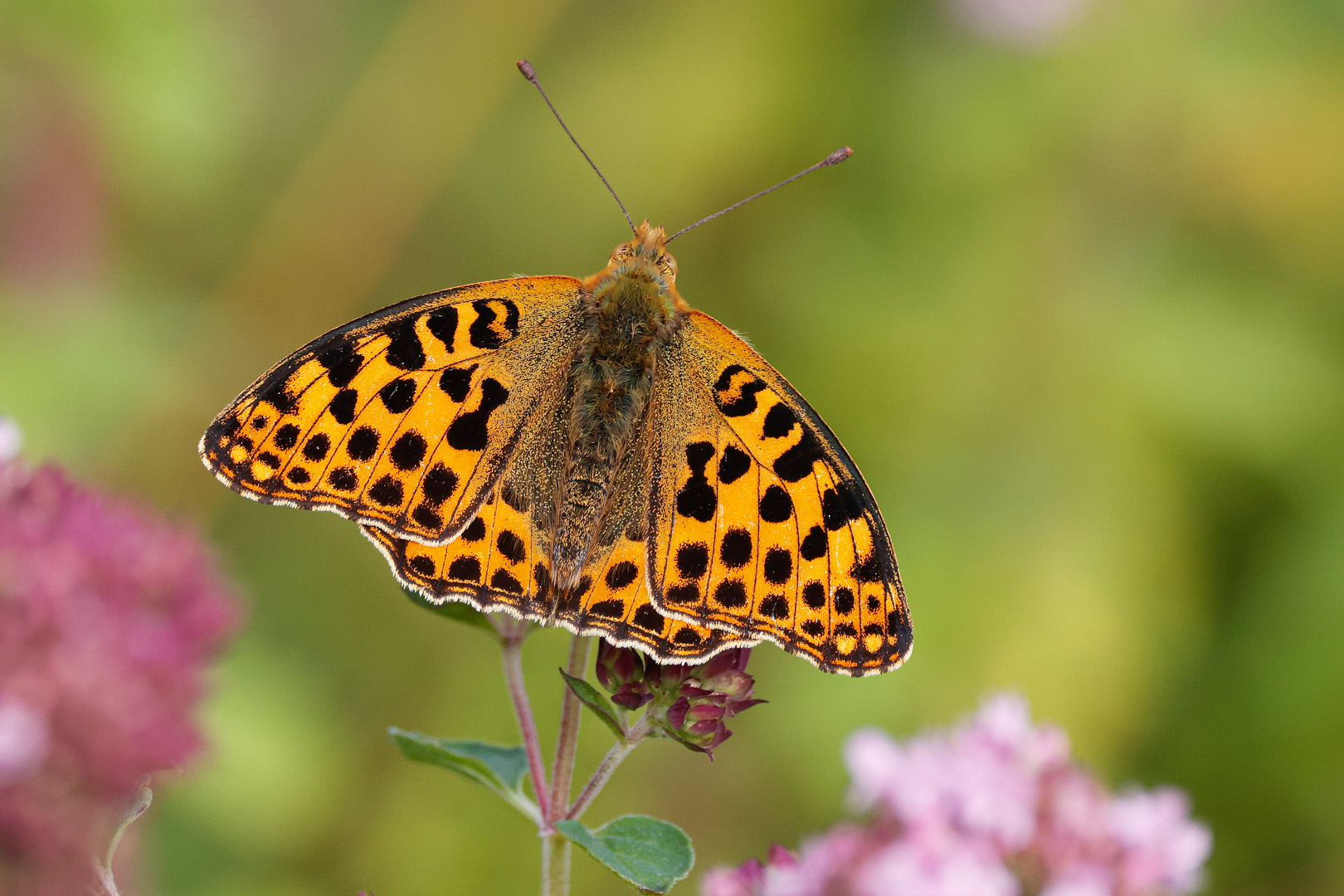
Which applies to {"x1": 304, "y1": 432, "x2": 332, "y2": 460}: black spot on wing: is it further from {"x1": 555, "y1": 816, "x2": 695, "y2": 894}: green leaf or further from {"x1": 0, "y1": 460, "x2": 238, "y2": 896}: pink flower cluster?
{"x1": 555, "y1": 816, "x2": 695, "y2": 894}: green leaf

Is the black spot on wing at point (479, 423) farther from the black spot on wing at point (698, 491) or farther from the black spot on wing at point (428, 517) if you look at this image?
the black spot on wing at point (698, 491)

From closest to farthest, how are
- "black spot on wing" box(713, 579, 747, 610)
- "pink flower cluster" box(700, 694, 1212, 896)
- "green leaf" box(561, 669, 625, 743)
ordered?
"pink flower cluster" box(700, 694, 1212, 896) → "green leaf" box(561, 669, 625, 743) → "black spot on wing" box(713, 579, 747, 610)

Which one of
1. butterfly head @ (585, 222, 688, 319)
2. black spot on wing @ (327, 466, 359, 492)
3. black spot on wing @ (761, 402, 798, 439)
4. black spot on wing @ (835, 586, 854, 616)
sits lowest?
black spot on wing @ (327, 466, 359, 492)

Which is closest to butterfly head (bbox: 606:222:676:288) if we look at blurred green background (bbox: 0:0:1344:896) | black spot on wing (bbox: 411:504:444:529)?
black spot on wing (bbox: 411:504:444:529)

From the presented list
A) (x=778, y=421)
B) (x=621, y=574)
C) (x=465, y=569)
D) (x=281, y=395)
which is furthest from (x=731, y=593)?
(x=281, y=395)

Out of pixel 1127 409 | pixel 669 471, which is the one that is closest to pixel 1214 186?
pixel 1127 409

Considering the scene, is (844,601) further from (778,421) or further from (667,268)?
(667,268)

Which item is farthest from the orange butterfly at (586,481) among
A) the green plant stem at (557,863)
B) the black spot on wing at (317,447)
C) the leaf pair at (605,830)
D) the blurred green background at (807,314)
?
the blurred green background at (807,314)
